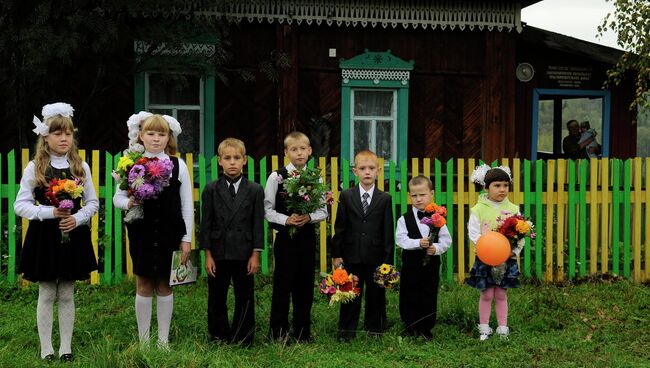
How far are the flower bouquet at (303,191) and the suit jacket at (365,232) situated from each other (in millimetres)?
342

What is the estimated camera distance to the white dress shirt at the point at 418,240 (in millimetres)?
5773

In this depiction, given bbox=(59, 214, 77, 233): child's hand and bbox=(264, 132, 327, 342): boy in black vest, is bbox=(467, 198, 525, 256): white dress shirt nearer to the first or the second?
bbox=(264, 132, 327, 342): boy in black vest

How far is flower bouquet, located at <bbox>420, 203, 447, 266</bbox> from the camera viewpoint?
562cm

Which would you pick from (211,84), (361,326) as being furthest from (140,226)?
(211,84)

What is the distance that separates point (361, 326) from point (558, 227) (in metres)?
3.06

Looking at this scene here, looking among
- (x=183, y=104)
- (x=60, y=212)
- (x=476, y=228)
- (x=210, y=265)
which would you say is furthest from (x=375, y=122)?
(x=60, y=212)

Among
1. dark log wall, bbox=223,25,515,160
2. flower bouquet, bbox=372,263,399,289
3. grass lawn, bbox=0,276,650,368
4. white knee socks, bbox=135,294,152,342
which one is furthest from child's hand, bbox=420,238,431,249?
dark log wall, bbox=223,25,515,160

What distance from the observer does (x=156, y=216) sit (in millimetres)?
5258

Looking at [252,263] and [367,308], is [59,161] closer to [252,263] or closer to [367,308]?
[252,263]

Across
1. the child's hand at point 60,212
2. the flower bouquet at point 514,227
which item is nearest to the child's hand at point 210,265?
the child's hand at point 60,212

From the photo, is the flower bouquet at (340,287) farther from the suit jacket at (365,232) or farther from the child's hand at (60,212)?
the child's hand at (60,212)

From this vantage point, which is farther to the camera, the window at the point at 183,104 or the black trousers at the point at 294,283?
the window at the point at 183,104

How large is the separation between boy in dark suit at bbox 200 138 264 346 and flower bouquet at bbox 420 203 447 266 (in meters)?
1.21

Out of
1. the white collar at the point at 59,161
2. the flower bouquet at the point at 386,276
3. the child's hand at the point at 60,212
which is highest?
the white collar at the point at 59,161
